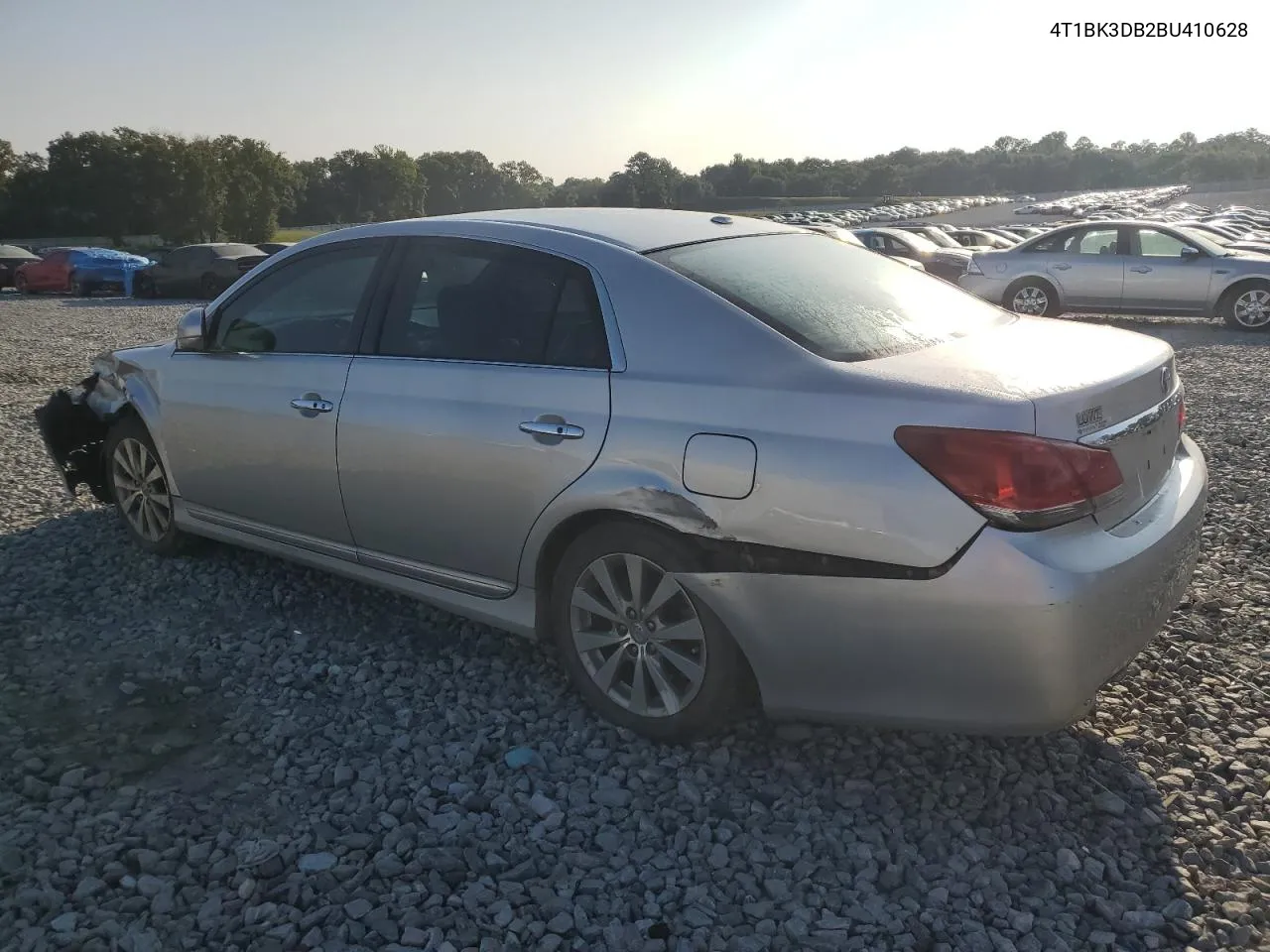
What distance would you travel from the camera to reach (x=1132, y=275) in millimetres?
13734

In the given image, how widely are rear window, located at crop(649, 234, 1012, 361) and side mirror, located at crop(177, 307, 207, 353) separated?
231 cm

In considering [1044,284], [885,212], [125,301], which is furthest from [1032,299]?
[885,212]

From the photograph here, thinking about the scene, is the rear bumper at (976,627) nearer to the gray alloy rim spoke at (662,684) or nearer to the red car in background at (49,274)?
the gray alloy rim spoke at (662,684)

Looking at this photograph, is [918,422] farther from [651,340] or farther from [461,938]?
[461,938]

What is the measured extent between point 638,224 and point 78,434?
3.41m

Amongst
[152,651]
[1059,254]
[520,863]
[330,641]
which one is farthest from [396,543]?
[1059,254]

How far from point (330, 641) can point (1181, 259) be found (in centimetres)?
1345

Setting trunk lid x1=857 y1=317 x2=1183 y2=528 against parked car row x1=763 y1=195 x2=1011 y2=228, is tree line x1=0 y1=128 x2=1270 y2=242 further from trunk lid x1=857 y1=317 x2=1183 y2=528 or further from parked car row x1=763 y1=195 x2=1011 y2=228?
trunk lid x1=857 y1=317 x2=1183 y2=528

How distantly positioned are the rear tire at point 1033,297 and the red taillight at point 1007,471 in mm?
12573

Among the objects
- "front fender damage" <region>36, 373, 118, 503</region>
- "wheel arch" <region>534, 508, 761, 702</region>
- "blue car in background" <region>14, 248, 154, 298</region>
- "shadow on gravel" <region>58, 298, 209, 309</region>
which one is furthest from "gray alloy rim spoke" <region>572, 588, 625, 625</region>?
"blue car in background" <region>14, 248, 154, 298</region>

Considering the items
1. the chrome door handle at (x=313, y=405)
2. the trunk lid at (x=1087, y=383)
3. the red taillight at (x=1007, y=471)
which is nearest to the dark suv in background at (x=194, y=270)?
the chrome door handle at (x=313, y=405)

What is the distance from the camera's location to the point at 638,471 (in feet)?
9.75

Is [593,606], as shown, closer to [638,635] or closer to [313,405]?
[638,635]

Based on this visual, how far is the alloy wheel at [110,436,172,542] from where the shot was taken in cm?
479
